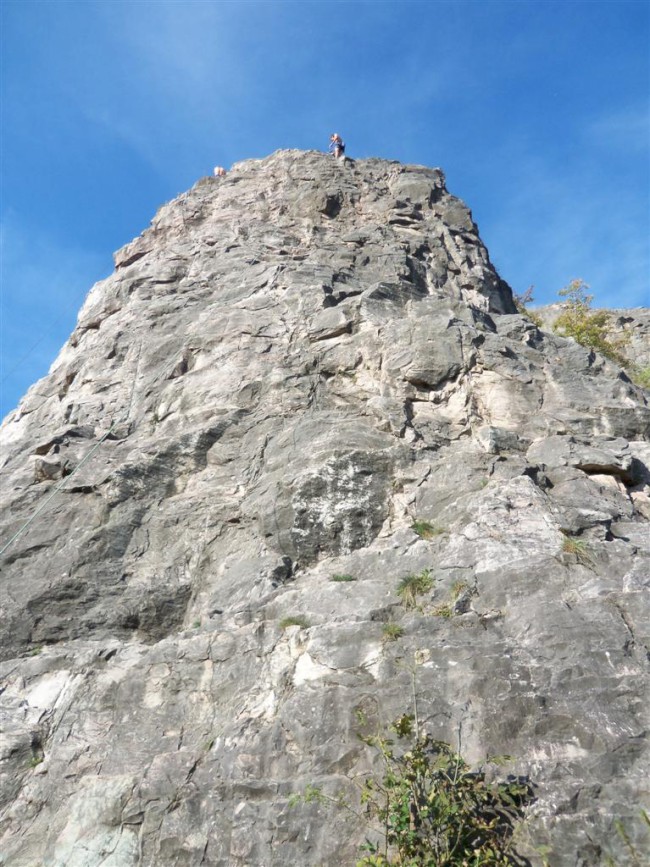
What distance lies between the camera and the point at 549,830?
303 inches

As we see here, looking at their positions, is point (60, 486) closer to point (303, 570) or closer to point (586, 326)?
point (303, 570)

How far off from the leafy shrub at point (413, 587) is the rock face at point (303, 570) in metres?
0.13

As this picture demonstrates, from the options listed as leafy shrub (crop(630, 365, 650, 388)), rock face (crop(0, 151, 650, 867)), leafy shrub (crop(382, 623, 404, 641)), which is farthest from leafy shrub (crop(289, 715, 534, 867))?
leafy shrub (crop(630, 365, 650, 388))

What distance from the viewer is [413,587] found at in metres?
10.9

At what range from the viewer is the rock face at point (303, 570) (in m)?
8.74

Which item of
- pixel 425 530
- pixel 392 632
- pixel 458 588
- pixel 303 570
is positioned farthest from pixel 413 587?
pixel 303 570

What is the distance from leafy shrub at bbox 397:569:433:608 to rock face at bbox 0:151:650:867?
132mm

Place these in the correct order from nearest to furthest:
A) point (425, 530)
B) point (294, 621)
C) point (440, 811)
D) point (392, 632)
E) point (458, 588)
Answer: point (440, 811), point (392, 632), point (458, 588), point (294, 621), point (425, 530)

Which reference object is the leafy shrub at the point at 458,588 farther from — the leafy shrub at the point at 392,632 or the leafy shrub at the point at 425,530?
the leafy shrub at the point at 425,530

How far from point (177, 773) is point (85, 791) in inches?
58.5

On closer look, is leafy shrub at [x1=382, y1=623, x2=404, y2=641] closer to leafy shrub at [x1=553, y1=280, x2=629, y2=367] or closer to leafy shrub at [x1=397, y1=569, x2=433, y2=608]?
leafy shrub at [x1=397, y1=569, x2=433, y2=608]

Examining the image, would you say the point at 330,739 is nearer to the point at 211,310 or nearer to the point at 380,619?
the point at 380,619

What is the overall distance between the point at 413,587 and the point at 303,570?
248cm

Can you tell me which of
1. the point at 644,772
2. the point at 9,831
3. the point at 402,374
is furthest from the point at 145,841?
the point at 402,374
